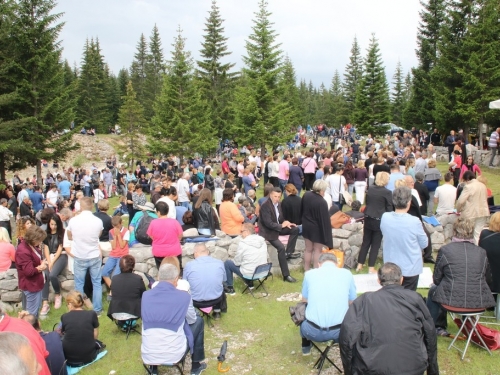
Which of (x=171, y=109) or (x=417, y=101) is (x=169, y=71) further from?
(x=417, y=101)

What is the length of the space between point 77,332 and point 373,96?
34.7 m

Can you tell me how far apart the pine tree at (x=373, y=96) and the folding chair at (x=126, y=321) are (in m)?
32.6

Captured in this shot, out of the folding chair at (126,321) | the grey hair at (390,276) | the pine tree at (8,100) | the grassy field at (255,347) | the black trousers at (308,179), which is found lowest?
the grassy field at (255,347)

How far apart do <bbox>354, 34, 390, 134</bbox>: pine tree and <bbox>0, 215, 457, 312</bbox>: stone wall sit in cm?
2837

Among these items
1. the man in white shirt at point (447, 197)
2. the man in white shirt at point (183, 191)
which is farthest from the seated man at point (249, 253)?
the man in white shirt at point (183, 191)

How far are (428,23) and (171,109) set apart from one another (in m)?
20.5

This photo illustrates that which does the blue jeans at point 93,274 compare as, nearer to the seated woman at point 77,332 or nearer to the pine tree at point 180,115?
the seated woman at point 77,332

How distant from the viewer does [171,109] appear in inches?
1117

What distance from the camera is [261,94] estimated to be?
2817 cm

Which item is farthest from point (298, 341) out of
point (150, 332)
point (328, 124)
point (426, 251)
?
point (328, 124)

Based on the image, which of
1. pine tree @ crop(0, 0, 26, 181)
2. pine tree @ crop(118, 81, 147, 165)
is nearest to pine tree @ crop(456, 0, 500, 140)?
pine tree @ crop(0, 0, 26, 181)

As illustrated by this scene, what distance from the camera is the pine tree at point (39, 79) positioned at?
21.8m

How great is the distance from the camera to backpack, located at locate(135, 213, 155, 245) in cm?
803

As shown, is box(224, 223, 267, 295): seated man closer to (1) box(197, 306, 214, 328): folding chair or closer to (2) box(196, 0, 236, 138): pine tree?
(1) box(197, 306, 214, 328): folding chair
